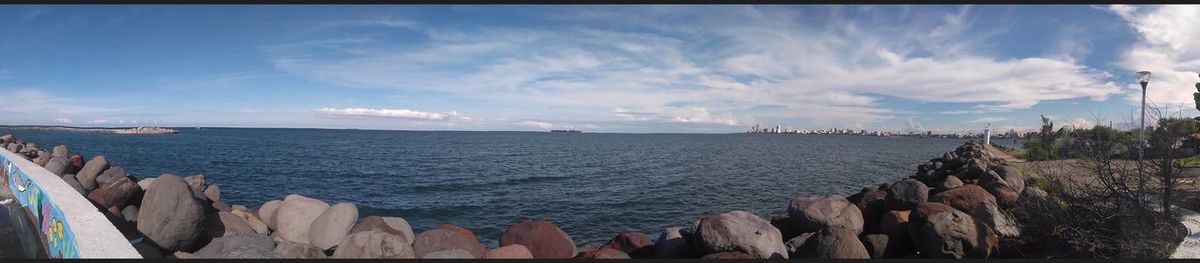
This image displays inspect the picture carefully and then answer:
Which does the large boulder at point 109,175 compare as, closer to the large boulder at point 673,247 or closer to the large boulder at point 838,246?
the large boulder at point 673,247

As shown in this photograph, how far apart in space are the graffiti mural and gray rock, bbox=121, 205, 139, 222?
1.38 metres

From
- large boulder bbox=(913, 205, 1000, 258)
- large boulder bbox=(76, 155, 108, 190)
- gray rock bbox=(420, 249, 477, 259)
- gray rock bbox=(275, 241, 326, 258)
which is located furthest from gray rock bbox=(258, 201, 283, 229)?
large boulder bbox=(913, 205, 1000, 258)

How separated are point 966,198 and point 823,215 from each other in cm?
369

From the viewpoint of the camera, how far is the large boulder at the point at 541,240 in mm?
9578

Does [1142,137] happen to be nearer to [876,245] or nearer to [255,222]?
[876,245]

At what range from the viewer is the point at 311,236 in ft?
31.6

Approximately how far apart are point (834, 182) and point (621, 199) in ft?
51.3

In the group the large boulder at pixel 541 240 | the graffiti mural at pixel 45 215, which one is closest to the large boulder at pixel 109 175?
the graffiti mural at pixel 45 215

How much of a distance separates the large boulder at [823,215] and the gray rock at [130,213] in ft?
45.5

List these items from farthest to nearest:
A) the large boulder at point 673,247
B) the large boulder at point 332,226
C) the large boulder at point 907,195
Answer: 1. the large boulder at point 907,195
2. the large boulder at point 673,247
3. the large boulder at point 332,226

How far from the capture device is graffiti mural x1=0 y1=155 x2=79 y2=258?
677cm

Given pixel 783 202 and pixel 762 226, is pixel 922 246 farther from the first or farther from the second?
pixel 783 202

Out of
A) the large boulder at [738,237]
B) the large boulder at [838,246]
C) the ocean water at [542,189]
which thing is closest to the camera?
the large boulder at [838,246]

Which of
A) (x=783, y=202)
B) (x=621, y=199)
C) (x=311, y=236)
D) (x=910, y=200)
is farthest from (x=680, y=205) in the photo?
(x=311, y=236)
